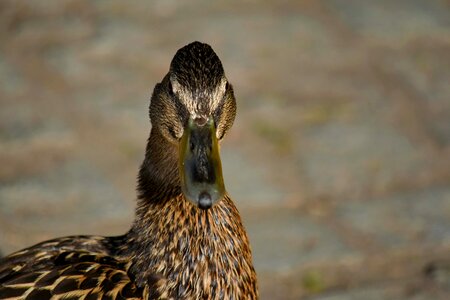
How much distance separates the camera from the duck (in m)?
3.43

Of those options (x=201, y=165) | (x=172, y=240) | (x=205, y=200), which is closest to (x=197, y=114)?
(x=201, y=165)

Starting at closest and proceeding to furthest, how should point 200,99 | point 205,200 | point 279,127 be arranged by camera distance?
1. point 205,200
2. point 200,99
3. point 279,127

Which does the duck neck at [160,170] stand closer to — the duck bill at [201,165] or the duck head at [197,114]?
the duck head at [197,114]

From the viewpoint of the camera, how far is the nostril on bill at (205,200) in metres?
3.18

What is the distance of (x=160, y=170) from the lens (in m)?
3.72

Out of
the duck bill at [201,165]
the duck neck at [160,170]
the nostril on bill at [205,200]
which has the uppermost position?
the duck neck at [160,170]

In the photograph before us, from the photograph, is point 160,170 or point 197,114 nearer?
point 197,114

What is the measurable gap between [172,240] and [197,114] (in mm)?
556

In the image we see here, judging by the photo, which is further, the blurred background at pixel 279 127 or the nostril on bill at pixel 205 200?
the blurred background at pixel 279 127

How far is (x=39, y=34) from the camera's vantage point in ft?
22.6

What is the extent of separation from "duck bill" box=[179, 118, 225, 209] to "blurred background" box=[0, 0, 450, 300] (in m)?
1.75

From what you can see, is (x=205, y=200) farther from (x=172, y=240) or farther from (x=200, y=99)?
(x=172, y=240)

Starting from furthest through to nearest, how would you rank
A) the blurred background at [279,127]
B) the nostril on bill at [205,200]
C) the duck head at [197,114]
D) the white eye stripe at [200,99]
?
the blurred background at [279,127] → the white eye stripe at [200,99] → the duck head at [197,114] → the nostril on bill at [205,200]

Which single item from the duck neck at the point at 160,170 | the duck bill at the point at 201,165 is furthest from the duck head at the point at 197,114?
the duck neck at the point at 160,170
